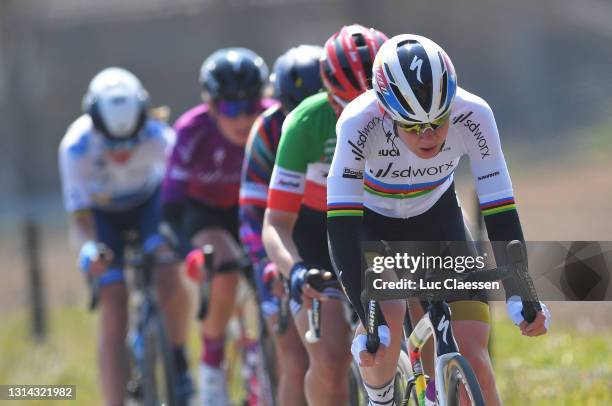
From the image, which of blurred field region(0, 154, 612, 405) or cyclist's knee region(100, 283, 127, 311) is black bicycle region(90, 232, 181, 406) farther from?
blurred field region(0, 154, 612, 405)

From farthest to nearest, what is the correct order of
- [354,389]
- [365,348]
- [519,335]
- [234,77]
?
[519,335], [234,77], [354,389], [365,348]

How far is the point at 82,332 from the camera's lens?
11797 mm

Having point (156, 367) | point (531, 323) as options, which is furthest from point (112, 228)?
point (531, 323)

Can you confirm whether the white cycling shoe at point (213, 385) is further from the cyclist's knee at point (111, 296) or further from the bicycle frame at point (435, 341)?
the bicycle frame at point (435, 341)

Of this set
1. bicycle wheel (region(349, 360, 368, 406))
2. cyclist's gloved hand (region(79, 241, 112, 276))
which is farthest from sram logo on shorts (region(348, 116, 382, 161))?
cyclist's gloved hand (region(79, 241, 112, 276))

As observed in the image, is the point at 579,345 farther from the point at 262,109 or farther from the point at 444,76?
the point at 444,76

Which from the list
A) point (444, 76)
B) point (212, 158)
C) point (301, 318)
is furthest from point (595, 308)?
point (444, 76)

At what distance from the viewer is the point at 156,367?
7.33 m

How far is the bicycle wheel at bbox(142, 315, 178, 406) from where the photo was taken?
7.19 metres

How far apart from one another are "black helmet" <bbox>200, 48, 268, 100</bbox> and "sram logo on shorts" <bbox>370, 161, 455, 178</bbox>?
223cm

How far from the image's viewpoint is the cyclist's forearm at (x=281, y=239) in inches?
221

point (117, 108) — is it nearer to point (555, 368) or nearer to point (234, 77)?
point (234, 77)

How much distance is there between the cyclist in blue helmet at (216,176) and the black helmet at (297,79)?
0.80 metres

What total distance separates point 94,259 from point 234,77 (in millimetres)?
1309
